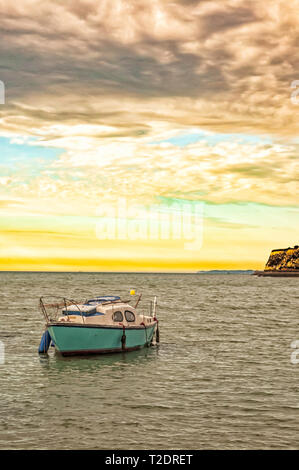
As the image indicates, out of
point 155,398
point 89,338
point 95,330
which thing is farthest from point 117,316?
point 155,398

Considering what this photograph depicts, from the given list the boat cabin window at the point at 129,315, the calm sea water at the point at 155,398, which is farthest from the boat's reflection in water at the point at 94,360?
the boat cabin window at the point at 129,315

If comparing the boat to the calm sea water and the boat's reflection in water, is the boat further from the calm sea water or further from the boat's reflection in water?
the calm sea water

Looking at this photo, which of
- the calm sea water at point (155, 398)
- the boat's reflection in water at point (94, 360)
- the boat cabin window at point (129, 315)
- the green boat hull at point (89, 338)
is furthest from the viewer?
the boat cabin window at point (129, 315)

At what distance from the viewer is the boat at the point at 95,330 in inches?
1238

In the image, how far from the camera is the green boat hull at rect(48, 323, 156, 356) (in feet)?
103

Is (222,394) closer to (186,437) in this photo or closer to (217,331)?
(186,437)

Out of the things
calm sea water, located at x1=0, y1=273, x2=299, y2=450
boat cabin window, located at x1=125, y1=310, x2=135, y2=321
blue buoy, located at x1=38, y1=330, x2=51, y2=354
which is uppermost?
boat cabin window, located at x1=125, y1=310, x2=135, y2=321

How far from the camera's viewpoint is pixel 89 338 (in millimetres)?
31938

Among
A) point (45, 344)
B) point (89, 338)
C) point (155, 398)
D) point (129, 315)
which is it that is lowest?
point (155, 398)

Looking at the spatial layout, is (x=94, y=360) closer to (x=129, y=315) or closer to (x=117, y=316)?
(x=117, y=316)

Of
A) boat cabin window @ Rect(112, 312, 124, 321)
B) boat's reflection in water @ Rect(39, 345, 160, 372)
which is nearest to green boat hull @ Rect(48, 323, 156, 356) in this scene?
boat's reflection in water @ Rect(39, 345, 160, 372)

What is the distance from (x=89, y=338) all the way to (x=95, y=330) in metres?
0.60

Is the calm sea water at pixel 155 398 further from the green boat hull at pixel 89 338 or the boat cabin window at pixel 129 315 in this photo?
the boat cabin window at pixel 129 315

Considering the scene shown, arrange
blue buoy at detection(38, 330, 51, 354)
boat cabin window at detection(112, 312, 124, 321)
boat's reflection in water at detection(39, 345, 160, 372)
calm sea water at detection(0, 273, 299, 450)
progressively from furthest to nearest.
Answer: boat cabin window at detection(112, 312, 124, 321)
blue buoy at detection(38, 330, 51, 354)
boat's reflection in water at detection(39, 345, 160, 372)
calm sea water at detection(0, 273, 299, 450)
